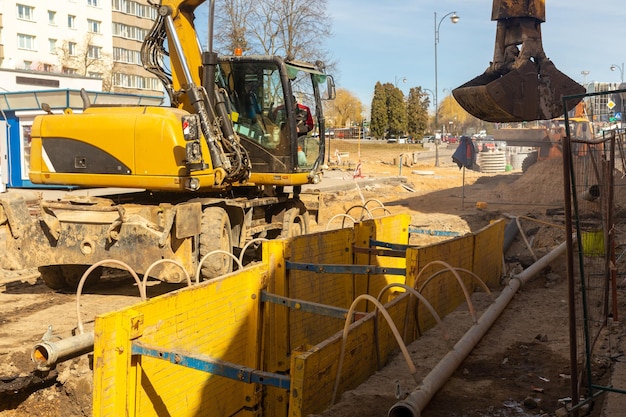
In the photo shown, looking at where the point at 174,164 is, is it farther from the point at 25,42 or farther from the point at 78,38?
the point at 78,38

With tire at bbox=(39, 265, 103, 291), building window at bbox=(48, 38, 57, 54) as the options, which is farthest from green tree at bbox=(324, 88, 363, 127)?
tire at bbox=(39, 265, 103, 291)

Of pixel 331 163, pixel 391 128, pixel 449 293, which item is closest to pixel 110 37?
pixel 391 128

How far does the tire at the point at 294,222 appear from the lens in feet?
38.8

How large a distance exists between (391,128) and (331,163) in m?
31.6

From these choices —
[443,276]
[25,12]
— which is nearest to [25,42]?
[25,12]

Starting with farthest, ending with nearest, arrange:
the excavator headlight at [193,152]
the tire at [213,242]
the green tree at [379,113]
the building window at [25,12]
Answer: the green tree at [379,113], the building window at [25,12], the tire at [213,242], the excavator headlight at [193,152]

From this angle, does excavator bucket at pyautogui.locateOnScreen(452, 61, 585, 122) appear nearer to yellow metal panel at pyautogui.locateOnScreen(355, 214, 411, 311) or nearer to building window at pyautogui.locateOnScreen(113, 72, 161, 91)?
yellow metal panel at pyautogui.locateOnScreen(355, 214, 411, 311)

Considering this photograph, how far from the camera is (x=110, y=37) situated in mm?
67438

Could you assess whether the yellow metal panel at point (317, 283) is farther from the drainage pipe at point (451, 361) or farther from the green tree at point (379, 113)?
the green tree at point (379, 113)

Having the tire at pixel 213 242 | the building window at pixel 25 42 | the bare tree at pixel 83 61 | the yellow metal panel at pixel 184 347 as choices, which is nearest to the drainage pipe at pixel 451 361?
the yellow metal panel at pixel 184 347

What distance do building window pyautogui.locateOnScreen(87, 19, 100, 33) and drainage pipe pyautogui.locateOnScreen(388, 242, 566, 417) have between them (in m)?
63.0

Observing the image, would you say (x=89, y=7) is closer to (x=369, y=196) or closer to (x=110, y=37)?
(x=110, y=37)

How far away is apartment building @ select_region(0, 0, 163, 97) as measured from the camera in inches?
2121

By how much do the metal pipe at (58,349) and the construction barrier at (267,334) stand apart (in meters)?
0.52
